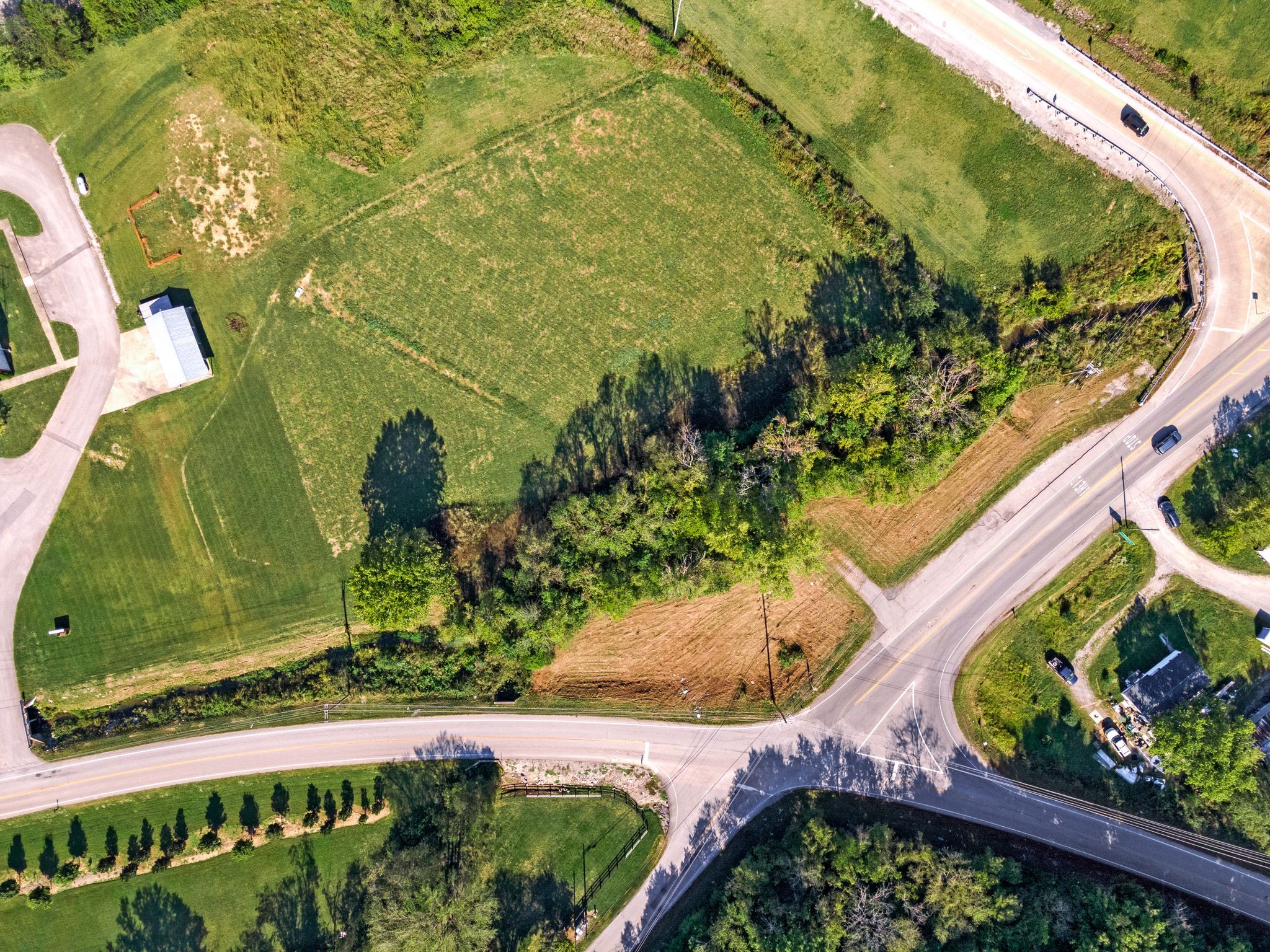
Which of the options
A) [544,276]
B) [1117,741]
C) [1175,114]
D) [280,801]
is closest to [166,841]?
[280,801]

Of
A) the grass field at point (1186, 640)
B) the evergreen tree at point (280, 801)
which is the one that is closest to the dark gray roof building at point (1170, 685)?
the grass field at point (1186, 640)

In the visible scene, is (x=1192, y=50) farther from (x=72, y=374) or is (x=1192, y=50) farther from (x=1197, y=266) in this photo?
(x=72, y=374)

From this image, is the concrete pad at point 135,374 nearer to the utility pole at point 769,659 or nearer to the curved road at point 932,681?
the curved road at point 932,681

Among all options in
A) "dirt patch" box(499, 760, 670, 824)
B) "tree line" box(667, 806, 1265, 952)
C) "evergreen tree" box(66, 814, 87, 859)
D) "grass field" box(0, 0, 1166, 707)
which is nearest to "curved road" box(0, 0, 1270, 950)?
"dirt patch" box(499, 760, 670, 824)

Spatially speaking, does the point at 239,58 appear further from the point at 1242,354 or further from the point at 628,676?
the point at 1242,354

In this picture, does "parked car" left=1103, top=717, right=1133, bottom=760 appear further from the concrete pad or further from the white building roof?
the concrete pad

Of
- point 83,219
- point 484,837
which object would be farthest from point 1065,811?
point 83,219
